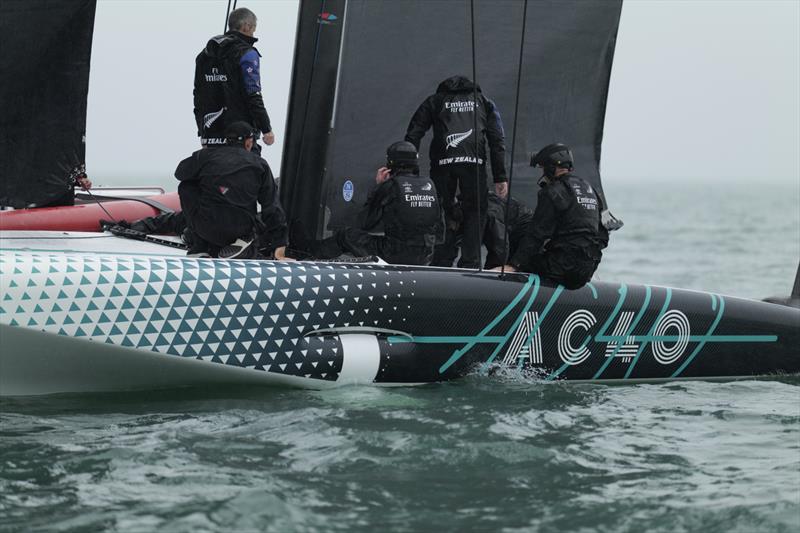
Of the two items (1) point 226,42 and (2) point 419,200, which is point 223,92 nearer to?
(1) point 226,42

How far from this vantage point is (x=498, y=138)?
24.9ft

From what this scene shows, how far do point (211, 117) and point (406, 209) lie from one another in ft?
4.64

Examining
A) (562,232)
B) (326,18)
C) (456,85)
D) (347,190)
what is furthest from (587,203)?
(326,18)

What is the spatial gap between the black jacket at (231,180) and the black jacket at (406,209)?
2.17ft

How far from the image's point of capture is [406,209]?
7012mm

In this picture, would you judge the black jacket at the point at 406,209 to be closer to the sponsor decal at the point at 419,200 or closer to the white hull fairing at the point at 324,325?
the sponsor decal at the point at 419,200

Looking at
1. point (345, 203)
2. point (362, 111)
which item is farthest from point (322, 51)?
point (345, 203)

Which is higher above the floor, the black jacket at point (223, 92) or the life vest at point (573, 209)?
the black jacket at point (223, 92)

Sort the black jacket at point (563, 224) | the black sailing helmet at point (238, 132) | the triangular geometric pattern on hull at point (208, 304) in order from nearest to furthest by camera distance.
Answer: the triangular geometric pattern on hull at point (208, 304), the black sailing helmet at point (238, 132), the black jacket at point (563, 224)

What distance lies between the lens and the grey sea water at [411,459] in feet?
14.7

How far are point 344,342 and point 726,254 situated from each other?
1941cm

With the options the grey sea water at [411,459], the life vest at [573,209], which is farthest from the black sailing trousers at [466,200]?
the grey sea water at [411,459]

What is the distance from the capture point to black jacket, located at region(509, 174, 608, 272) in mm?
6961

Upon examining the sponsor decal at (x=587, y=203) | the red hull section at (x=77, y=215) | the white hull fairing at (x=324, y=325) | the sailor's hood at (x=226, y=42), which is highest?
the sailor's hood at (x=226, y=42)
